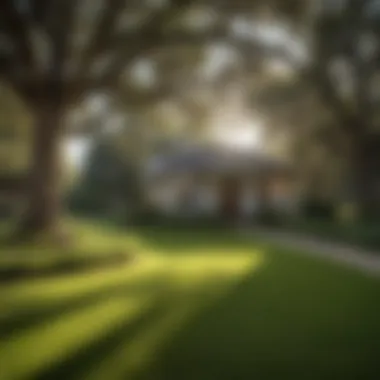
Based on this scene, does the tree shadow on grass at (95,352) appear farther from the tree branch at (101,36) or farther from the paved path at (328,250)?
the tree branch at (101,36)

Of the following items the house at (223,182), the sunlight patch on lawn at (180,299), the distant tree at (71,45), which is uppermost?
the distant tree at (71,45)

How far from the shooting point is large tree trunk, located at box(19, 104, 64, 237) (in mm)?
11016

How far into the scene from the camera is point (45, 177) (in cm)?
1128

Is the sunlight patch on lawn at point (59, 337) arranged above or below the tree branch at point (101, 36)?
below

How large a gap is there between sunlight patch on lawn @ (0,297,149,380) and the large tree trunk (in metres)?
4.84

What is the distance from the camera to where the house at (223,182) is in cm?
1891

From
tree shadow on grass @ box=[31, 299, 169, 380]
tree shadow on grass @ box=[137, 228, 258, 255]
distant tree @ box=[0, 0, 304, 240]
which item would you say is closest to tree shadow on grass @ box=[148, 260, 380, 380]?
tree shadow on grass @ box=[31, 299, 169, 380]

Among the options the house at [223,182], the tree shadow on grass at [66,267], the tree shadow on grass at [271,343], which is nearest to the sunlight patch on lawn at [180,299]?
the tree shadow on grass at [271,343]

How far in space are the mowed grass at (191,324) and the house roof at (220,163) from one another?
931 centimetres

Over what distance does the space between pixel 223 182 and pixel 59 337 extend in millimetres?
15141

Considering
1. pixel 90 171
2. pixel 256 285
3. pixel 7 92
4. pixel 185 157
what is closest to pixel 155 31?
pixel 7 92

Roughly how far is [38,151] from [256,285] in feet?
18.6

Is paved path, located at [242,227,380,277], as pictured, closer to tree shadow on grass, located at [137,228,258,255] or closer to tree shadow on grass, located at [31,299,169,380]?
tree shadow on grass, located at [137,228,258,255]

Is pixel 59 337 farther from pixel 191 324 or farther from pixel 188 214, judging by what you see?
pixel 188 214
